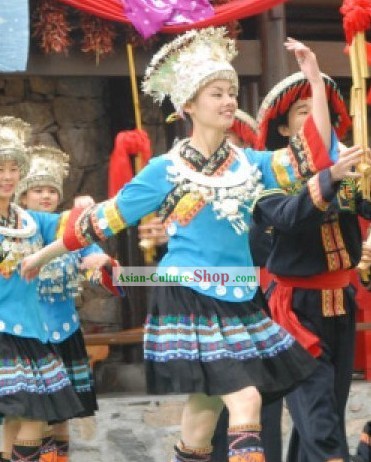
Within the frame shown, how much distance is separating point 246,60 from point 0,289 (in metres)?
3.10

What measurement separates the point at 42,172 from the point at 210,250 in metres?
2.04

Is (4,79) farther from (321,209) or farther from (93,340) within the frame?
(321,209)

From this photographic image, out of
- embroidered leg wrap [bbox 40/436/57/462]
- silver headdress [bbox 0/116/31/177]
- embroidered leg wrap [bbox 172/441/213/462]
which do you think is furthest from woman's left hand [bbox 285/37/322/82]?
embroidered leg wrap [bbox 40/436/57/462]

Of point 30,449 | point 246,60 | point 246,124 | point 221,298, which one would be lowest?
point 30,449

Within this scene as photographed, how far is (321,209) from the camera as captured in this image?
17.8 feet

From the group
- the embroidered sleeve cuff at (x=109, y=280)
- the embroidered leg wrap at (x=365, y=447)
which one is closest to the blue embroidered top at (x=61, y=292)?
the embroidered sleeve cuff at (x=109, y=280)

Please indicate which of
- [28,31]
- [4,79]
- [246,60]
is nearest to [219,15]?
[246,60]

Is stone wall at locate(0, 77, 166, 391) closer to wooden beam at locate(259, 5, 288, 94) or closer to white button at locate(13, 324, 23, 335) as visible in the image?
wooden beam at locate(259, 5, 288, 94)

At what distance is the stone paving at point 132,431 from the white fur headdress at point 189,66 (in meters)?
2.63

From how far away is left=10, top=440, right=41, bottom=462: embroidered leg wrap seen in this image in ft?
21.0

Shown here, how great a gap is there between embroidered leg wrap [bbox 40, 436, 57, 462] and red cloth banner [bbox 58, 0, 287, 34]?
2.65m

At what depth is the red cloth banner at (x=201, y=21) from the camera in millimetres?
8195

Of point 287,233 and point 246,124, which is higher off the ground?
point 246,124

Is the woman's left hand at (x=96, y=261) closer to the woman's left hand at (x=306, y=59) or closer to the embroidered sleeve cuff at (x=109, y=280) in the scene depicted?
the embroidered sleeve cuff at (x=109, y=280)
